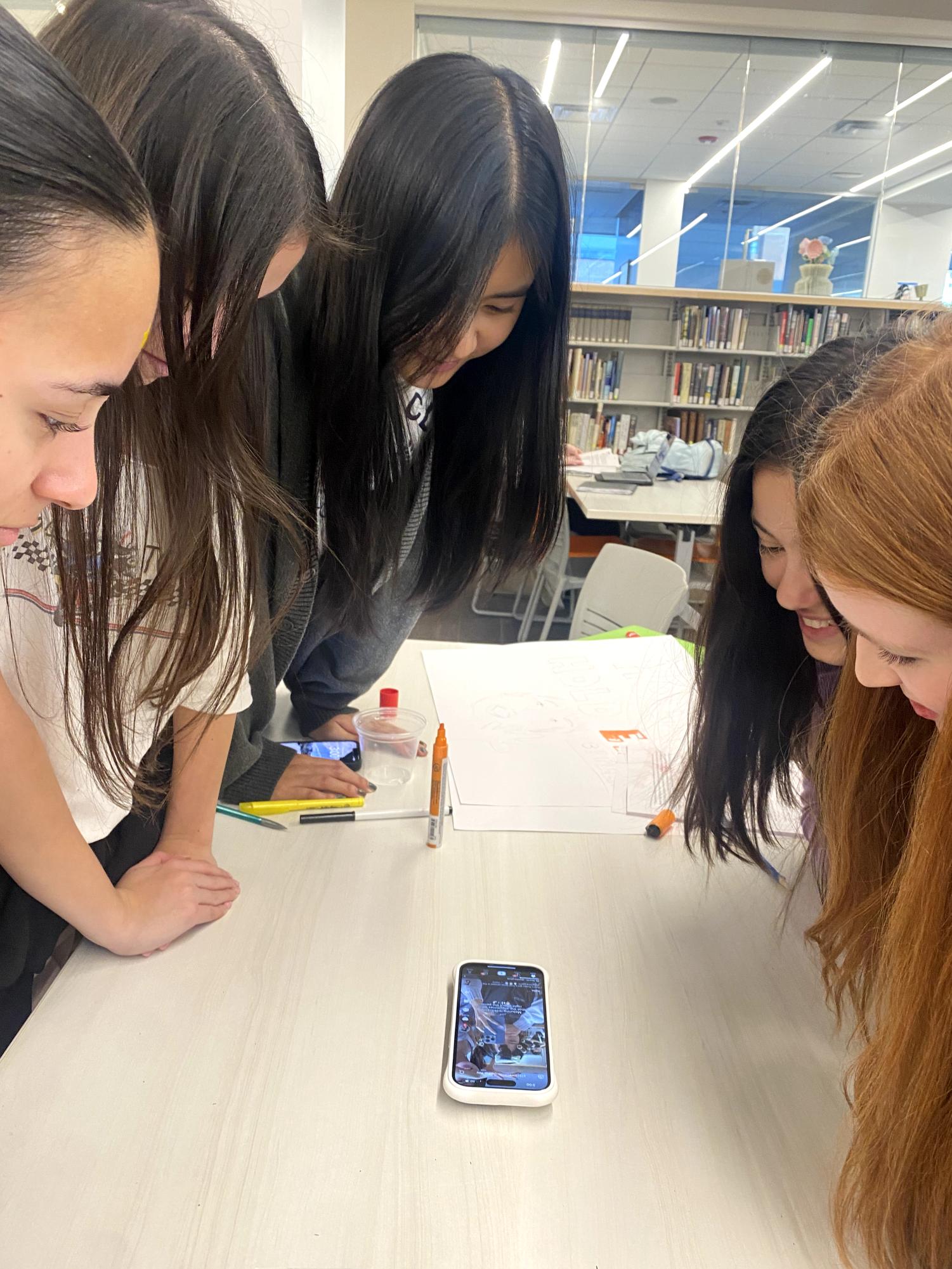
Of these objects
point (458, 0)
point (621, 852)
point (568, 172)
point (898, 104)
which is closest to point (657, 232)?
point (898, 104)

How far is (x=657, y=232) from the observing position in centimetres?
630

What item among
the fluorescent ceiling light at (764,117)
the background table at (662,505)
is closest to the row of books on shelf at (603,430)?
the background table at (662,505)

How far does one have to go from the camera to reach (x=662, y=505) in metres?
3.33

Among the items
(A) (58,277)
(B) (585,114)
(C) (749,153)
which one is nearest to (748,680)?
(A) (58,277)

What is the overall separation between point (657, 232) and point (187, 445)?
632 centimetres

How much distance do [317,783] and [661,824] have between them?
1.33ft

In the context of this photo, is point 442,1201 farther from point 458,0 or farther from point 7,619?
point 458,0

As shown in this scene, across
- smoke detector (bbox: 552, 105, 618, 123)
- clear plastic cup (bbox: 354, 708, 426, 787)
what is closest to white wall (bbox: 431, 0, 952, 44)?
smoke detector (bbox: 552, 105, 618, 123)

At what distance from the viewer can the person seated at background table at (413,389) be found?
38.3 inches

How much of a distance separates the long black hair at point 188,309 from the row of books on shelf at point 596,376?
4897mm

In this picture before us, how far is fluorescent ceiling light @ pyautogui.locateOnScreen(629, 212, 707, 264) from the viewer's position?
6105 mm

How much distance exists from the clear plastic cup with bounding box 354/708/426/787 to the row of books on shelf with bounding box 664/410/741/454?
190 inches

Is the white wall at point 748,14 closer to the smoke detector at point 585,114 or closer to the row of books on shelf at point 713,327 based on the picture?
the smoke detector at point 585,114

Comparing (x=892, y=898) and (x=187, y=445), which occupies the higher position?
(x=187, y=445)
